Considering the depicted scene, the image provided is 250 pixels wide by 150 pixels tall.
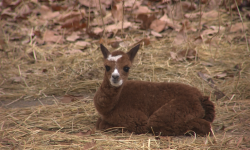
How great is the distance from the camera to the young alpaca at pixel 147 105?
7.08 feet

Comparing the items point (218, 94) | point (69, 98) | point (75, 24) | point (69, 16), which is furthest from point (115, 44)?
point (218, 94)

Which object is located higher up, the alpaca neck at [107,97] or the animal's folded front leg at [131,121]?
the alpaca neck at [107,97]

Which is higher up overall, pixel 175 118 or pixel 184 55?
pixel 184 55

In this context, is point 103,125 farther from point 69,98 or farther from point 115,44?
point 115,44

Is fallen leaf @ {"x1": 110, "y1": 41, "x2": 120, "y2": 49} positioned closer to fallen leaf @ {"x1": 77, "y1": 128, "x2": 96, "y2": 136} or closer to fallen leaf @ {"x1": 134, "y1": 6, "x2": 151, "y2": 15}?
fallen leaf @ {"x1": 134, "y1": 6, "x2": 151, "y2": 15}

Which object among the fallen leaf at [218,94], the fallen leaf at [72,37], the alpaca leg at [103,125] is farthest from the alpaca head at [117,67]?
the fallen leaf at [72,37]

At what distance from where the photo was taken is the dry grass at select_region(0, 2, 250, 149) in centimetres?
210

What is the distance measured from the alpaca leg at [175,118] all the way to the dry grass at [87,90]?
8 cm

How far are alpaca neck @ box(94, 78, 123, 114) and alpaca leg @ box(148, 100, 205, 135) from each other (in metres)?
0.34

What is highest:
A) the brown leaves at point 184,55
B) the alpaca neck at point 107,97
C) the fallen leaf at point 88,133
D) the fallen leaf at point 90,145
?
the brown leaves at point 184,55

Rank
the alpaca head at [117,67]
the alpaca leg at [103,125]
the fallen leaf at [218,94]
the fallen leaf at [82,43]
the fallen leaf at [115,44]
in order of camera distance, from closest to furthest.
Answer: the alpaca head at [117,67], the alpaca leg at [103,125], the fallen leaf at [218,94], the fallen leaf at [115,44], the fallen leaf at [82,43]

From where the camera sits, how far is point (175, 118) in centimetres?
215

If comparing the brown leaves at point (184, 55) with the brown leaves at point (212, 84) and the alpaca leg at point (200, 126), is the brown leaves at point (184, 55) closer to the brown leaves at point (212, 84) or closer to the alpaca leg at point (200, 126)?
the brown leaves at point (212, 84)

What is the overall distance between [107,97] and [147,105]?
0.34 m
